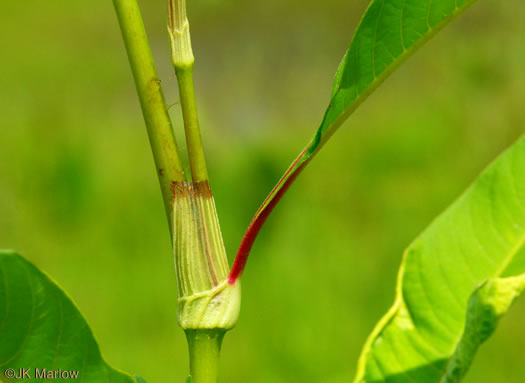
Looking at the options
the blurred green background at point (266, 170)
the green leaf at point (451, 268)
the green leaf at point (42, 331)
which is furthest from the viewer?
the blurred green background at point (266, 170)

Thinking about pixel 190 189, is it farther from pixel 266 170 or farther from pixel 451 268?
pixel 266 170

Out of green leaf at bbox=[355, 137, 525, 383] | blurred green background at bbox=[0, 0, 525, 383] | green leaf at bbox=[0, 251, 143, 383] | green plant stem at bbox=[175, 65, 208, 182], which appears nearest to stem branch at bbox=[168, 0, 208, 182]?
green plant stem at bbox=[175, 65, 208, 182]

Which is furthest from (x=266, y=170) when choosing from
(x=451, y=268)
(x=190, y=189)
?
(x=190, y=189)

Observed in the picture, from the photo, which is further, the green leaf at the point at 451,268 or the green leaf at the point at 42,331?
the green leaf at the point at 451,268

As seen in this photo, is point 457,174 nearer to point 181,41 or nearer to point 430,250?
point 430,250

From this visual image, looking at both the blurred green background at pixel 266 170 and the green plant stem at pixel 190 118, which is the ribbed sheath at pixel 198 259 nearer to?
the green plant stem at pixel 190 118

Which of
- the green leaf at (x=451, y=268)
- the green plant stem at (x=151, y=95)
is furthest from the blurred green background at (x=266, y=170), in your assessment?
the green plant stem at (x=151, y=95)

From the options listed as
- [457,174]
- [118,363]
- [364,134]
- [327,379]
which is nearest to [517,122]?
[457,174]

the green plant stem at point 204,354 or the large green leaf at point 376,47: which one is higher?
the large green leaf at point 376,47
